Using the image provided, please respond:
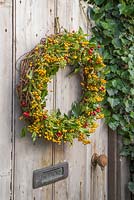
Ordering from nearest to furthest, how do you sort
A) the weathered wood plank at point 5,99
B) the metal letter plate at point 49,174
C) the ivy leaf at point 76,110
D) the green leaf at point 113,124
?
the weathered wood plank at point 5,99
the metal letter plate at point 49,174
the ivy leaf at point 76,110
the green leaf at point 113,124

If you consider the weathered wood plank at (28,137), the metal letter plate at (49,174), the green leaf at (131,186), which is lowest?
the green leaf at (131,186)

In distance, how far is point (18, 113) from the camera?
1273 millimetres

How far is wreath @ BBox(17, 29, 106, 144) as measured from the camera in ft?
3.99

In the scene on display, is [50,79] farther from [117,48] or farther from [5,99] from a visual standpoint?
[117,48]

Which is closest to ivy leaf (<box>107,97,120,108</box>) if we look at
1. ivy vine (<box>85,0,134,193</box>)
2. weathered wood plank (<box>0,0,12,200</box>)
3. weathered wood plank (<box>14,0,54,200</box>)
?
ivy vine (<box>85,0,134,193</box>)

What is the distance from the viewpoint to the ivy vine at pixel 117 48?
1683 mm

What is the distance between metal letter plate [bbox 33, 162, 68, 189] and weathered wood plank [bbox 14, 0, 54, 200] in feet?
0.08

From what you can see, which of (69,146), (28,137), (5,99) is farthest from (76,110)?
(5,99)

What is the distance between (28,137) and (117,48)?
2.39 ft

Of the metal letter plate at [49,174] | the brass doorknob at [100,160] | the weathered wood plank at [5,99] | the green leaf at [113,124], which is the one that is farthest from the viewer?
the green leaf at [113,124]

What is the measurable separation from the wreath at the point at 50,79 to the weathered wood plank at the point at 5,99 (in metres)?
0.05

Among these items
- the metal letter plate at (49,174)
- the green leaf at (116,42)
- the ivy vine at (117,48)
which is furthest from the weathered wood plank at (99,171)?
the green leaf at (116,42)

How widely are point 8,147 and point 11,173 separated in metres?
0.11

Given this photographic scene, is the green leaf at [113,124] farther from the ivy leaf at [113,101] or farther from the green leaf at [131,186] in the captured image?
the green leaf at [131,186]
